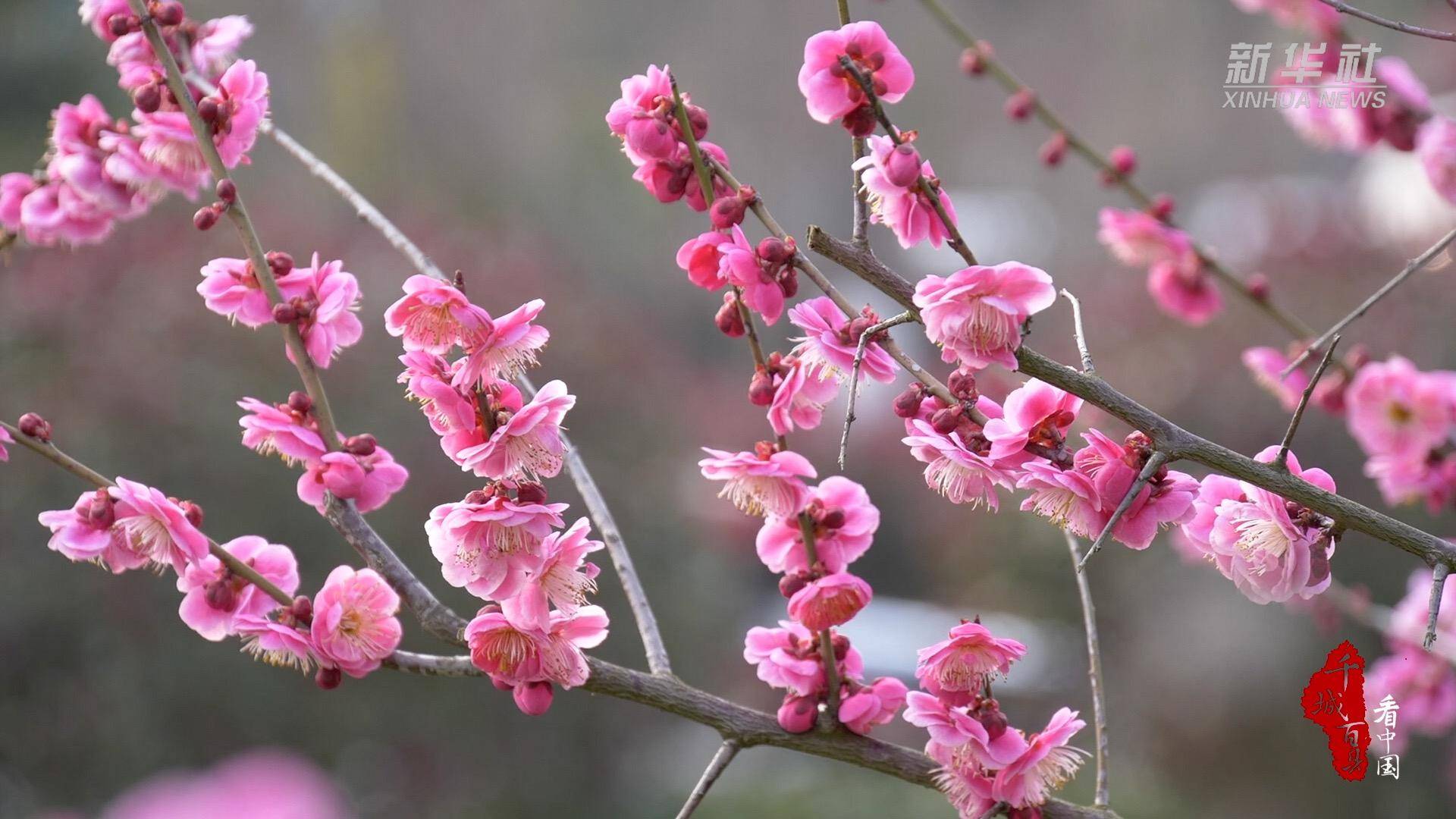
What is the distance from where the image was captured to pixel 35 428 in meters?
0.86

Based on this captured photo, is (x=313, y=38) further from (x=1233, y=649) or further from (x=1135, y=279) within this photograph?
(x=1233, y=649)

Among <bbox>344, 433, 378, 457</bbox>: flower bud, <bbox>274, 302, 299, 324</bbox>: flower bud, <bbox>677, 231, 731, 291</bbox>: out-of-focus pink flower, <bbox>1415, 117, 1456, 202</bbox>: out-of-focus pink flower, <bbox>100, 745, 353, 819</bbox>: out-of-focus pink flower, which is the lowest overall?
<bbox>100, 745, 353, 819</bbox>: out-of-focus pink flower

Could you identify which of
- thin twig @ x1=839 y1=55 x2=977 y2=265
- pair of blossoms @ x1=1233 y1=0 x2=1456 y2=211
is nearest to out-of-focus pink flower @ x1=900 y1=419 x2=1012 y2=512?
thin twig @ x1=839 y1=55 x2=977 y2=265

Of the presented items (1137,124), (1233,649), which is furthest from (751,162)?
(1233,649)

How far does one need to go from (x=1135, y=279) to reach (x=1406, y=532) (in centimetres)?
370

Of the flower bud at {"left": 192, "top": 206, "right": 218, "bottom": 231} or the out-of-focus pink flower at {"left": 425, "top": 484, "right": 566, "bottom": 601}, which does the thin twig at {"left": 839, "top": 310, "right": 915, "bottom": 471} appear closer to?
the out-of-focus pink flower at {"left": 425, "top": 484, "right": 566, "bottom": 601}

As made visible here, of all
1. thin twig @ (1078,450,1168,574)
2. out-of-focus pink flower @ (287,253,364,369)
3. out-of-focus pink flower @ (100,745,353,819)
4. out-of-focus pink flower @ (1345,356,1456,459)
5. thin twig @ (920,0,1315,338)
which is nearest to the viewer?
A: out-of-focus pink flower @ (100,745,353,819)

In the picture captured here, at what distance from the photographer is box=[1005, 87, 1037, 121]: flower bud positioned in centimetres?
132

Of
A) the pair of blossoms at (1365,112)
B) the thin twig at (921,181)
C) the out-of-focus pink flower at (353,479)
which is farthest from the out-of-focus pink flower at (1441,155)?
the out-of-focus pink flower at (353,479)

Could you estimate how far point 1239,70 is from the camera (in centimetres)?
151

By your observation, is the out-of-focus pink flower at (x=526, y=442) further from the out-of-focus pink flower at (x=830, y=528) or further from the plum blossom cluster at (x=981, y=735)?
the plum blossom cluster at (x=981, y=735)

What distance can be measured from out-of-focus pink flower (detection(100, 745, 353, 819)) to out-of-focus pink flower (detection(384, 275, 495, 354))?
339 millimetres

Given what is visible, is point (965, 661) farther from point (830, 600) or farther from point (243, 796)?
point (243, 796)

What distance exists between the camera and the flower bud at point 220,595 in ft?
2.73
